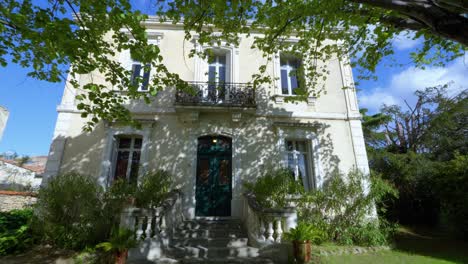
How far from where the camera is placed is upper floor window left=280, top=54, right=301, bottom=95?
Result: 9102 millimetres

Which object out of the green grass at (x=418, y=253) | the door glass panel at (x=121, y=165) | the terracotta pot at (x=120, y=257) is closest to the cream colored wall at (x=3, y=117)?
the door glass panel at (x=121, y=165)

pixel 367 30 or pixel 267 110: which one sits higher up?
pixel 367 30

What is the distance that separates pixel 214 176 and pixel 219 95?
9.45 ft

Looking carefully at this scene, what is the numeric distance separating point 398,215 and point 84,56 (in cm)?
1305

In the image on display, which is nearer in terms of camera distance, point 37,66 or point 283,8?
point 37,66

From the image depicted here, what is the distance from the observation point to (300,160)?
Answer: 27.3 feet

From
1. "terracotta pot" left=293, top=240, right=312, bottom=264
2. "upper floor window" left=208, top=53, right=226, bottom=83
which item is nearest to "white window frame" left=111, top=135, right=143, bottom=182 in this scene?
"upper floor window" left=208, top=53, right=226, bottom=83

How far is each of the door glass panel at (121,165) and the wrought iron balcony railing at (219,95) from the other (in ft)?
8.55

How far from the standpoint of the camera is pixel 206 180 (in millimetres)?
7816

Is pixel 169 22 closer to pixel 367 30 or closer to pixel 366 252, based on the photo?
pixel 367 30

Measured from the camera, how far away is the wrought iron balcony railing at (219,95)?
7848 mm

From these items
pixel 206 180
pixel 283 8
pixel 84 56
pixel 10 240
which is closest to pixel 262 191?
pixel 206 180

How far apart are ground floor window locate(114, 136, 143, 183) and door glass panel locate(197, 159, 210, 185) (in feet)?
6.80

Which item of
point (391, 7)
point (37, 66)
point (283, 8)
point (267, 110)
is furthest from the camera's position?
point (267, 110)
